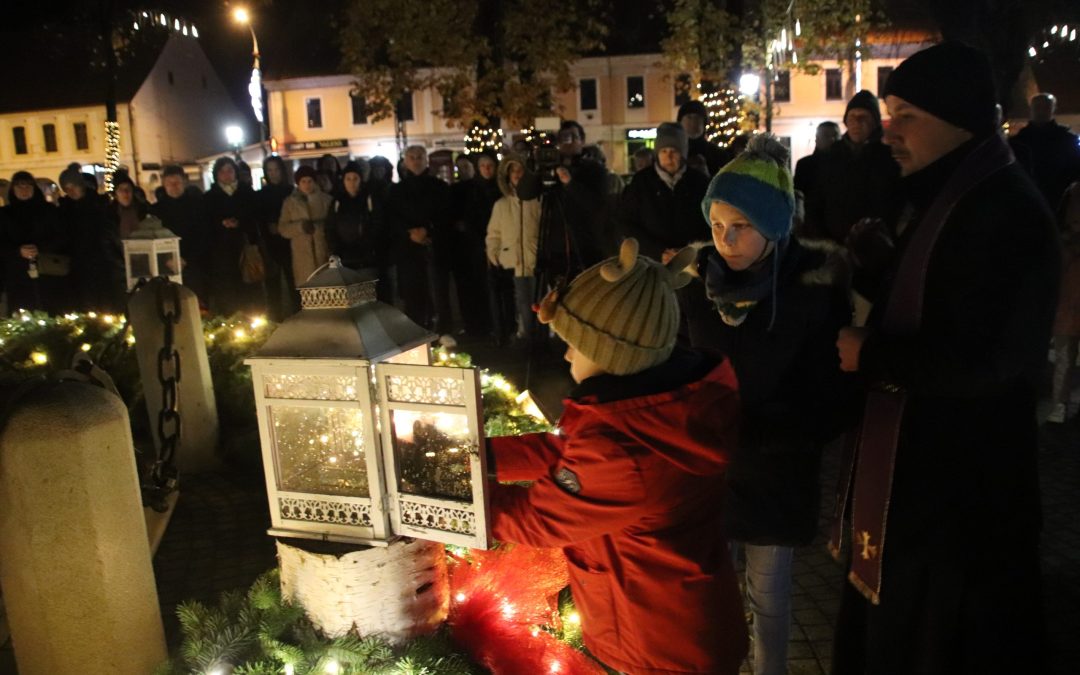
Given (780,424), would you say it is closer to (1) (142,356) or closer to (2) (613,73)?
(1) (142,356)

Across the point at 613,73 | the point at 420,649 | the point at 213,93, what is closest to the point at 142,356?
the point at 420,649

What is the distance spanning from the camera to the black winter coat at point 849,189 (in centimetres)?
645

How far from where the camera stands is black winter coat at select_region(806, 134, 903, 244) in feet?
21.1

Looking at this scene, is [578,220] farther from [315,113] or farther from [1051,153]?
[315,113]

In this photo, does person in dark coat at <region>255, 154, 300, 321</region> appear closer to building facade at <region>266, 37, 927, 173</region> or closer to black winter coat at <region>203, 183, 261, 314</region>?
black winter coat at <region>203, 183, 261, 314</region>

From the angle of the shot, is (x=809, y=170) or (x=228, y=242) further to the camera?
(x=228, y=242)

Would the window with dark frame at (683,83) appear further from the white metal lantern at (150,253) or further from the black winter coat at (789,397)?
the black winter coat at (789,397)

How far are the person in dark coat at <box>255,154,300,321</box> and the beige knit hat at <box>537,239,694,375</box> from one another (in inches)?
353

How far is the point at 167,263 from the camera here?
593 centimetres

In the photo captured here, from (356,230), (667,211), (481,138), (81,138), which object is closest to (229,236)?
(356,230)

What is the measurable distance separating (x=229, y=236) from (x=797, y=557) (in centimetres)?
835

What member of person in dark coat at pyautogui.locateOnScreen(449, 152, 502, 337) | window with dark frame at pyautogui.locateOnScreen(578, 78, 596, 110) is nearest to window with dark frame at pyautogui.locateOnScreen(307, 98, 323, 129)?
window with dark frame at pyautogui.locateOnScreen(578, 78, 596, 110)

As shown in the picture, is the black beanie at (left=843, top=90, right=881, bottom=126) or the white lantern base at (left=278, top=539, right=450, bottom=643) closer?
the white lantern base at (left=278, top=539, right=450, bottom=643)

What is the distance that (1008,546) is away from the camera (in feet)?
7.43
